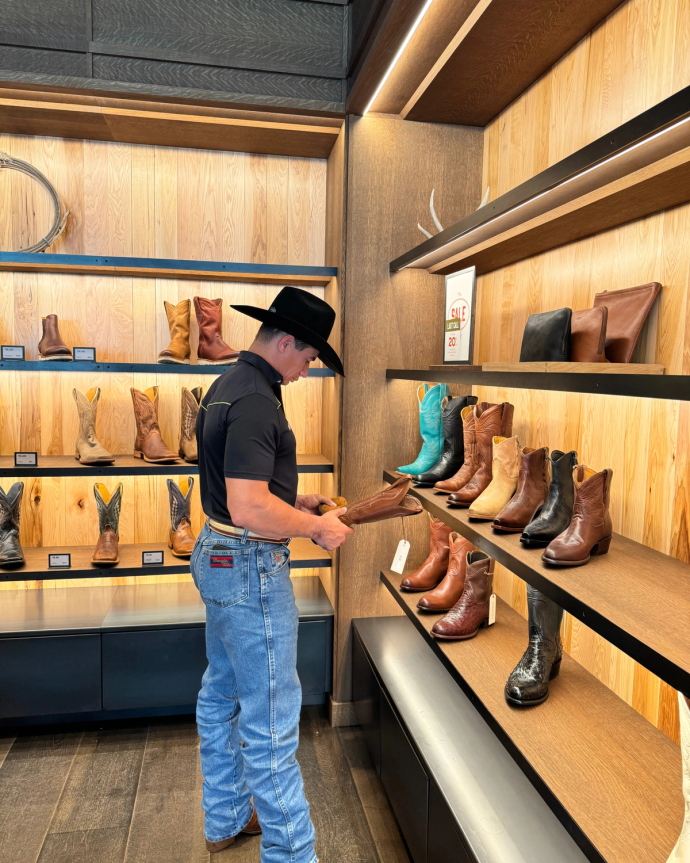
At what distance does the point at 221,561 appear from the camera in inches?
72.4

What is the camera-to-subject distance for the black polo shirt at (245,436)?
168 centimetres

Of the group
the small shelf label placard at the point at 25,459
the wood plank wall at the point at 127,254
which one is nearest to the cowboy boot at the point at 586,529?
the wood plank wall at the point at 127,254

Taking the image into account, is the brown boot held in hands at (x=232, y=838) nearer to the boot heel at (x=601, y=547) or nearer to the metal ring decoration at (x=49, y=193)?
the boot heel at (x=601, y=547)

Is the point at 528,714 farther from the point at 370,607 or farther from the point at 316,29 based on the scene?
the point at 316,29

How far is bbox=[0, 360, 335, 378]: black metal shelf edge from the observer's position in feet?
8.74

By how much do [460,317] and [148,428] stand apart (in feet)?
4.92

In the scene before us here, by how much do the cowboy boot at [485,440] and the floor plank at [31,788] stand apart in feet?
5.64

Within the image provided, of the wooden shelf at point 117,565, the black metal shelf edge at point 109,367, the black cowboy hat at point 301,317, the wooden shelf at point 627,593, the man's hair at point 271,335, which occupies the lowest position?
the wooden shelf at point 117,565

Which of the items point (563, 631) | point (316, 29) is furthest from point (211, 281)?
point (563, 631)

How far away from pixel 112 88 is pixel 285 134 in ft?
2.36

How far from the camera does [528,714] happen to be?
5.32ft

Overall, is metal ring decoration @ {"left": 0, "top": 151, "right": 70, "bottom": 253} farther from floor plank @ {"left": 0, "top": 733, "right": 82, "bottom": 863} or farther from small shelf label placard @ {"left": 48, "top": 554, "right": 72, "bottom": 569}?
floor plank @ {"left": 0, "top": 733, "right": 82, "bottom": 863}

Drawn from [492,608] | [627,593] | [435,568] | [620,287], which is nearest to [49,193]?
[435,568]

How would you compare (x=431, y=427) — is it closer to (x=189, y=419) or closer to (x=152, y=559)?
(x=189, y=419)
